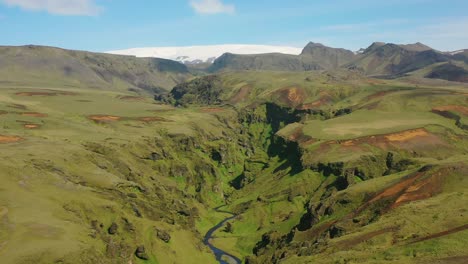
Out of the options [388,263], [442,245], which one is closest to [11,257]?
[388,263]

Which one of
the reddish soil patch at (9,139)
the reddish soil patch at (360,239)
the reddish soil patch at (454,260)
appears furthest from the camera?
the reddish soil patch at (9,139)

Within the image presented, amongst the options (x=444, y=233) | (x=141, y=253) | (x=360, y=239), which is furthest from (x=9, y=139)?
(x=444, y=233)

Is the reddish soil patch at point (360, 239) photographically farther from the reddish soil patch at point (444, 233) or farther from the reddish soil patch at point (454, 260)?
the reddish soil patch at point (454, 260)

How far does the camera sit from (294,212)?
7859 inches

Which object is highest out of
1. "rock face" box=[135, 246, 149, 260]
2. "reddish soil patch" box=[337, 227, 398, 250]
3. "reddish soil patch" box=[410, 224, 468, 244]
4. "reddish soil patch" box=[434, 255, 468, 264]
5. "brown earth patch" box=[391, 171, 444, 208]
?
"reddish soil patch" box=[434, 255, 468, 264]

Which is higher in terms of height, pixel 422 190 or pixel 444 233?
pixel 444 233

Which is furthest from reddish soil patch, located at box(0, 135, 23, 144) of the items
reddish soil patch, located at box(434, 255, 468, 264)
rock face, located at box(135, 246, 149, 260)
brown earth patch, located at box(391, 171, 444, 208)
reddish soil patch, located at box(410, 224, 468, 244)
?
reddish soil patch, located at box(434, 255, 468, 264)

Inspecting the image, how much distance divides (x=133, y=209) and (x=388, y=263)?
306 ft

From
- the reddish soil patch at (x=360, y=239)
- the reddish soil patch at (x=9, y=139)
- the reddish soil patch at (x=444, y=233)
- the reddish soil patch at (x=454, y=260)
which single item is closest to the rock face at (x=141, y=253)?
the reddish soil patch at (x=360, y=239)

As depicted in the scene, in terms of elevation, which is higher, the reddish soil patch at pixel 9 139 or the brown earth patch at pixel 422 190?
the reddish soil patch at pixel 9 139

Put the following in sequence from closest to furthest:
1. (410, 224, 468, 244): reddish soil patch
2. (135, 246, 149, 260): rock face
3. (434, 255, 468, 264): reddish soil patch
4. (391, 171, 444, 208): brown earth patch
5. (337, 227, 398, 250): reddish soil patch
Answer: (434, 255, 468, 264): reddish soil patch
(410, 224, 468, 244): reddish soil patch
(337, 227, 398, 250): reddish soil patch
(391, 171, 444, 208): brown earth patch
(135, 246, 149, 260): rock face

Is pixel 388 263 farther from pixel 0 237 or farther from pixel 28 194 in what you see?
pixel 28 194

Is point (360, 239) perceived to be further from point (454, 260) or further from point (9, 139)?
point (9, 139)

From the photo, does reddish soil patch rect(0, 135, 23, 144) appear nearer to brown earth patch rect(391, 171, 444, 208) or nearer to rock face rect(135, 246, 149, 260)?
rock face rect(135, 246, 149, 260)
